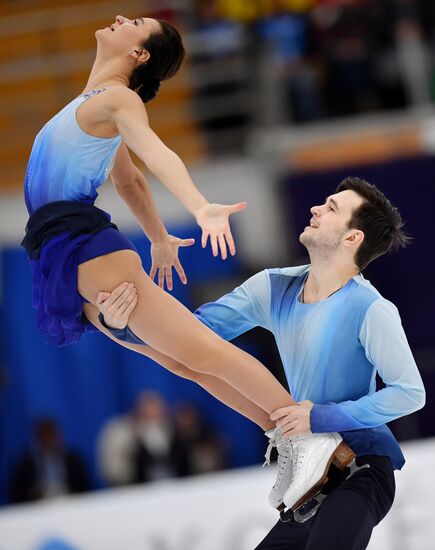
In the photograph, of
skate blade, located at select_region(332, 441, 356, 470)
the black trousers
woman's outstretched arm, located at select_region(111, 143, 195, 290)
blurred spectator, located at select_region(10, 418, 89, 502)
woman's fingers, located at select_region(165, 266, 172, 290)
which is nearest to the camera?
the black trousers

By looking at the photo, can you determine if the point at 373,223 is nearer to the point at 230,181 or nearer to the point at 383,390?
the point at 383,390

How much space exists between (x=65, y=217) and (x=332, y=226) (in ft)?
3.07

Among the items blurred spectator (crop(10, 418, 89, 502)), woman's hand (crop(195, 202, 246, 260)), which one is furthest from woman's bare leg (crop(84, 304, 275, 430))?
blurred spectator (crop(10, 418, 89, 502))

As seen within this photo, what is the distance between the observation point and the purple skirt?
362 cm

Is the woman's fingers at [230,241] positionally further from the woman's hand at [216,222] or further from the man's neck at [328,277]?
the man's neck at [328,277]

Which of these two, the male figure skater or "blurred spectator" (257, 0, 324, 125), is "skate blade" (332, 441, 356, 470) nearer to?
the male figure skater

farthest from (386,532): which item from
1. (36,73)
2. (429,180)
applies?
(36,73)

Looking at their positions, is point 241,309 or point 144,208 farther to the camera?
point 144,208

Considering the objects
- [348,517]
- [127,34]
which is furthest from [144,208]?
[348,517]

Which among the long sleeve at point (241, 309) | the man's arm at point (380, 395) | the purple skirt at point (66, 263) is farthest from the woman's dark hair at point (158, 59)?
the man's arm at point (380, 395)

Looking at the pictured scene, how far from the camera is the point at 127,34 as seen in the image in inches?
149

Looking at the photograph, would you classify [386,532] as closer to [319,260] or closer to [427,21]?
[319,260]

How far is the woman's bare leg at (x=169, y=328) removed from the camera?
142 inches

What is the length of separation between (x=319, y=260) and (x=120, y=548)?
3037mm
